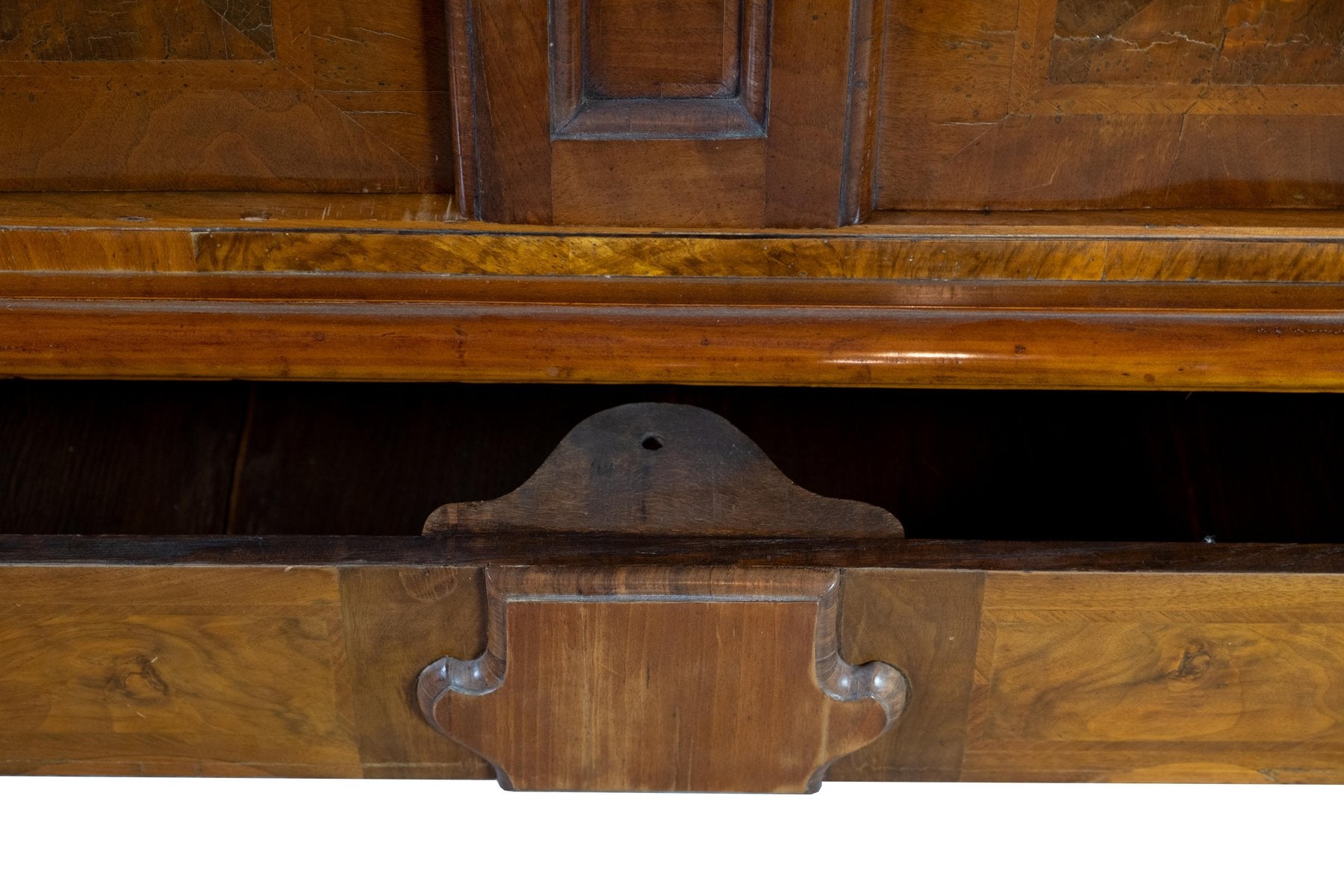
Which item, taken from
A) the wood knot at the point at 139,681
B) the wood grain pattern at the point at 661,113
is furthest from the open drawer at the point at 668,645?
the wood grain pattern at the point at 661,113

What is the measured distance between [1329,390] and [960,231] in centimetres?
23

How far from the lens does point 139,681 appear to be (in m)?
0.69

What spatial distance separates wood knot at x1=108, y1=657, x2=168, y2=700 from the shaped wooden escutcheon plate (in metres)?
0.13

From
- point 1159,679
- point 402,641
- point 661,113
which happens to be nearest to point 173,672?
point 402,641

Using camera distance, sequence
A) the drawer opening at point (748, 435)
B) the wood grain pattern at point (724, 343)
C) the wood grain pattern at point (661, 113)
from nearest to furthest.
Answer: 1. the wood grain pattern at point (661, 113)
2. the wood grain pattern at point (724, 343)
3. the drawer opening at point (748, 435)

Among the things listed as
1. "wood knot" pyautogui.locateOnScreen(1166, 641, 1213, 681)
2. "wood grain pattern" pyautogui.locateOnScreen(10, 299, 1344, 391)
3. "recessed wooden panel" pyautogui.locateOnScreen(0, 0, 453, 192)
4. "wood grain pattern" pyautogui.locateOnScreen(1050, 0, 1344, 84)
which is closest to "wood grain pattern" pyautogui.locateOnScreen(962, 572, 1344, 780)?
"wood knot" pyautogui.locateOnScreen(1166, 641, 1213, 681)

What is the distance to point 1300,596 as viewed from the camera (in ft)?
2.14

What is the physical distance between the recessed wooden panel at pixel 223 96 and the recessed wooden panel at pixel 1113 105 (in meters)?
0.23

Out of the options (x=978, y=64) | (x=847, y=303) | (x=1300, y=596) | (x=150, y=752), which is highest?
(x=978, y=64)

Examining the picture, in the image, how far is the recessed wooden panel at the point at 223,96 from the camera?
641 mm

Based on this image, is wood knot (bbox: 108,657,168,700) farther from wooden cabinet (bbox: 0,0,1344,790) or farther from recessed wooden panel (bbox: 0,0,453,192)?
recessed wooden panel (bbox: 0,0,453,192)

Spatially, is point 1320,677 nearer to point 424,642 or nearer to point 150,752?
point 424,642

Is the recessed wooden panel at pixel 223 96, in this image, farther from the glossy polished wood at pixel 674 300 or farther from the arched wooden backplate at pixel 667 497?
the arched wooden backplate at pixel 667 497

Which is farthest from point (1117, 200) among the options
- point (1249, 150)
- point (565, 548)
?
point (565, 548)
